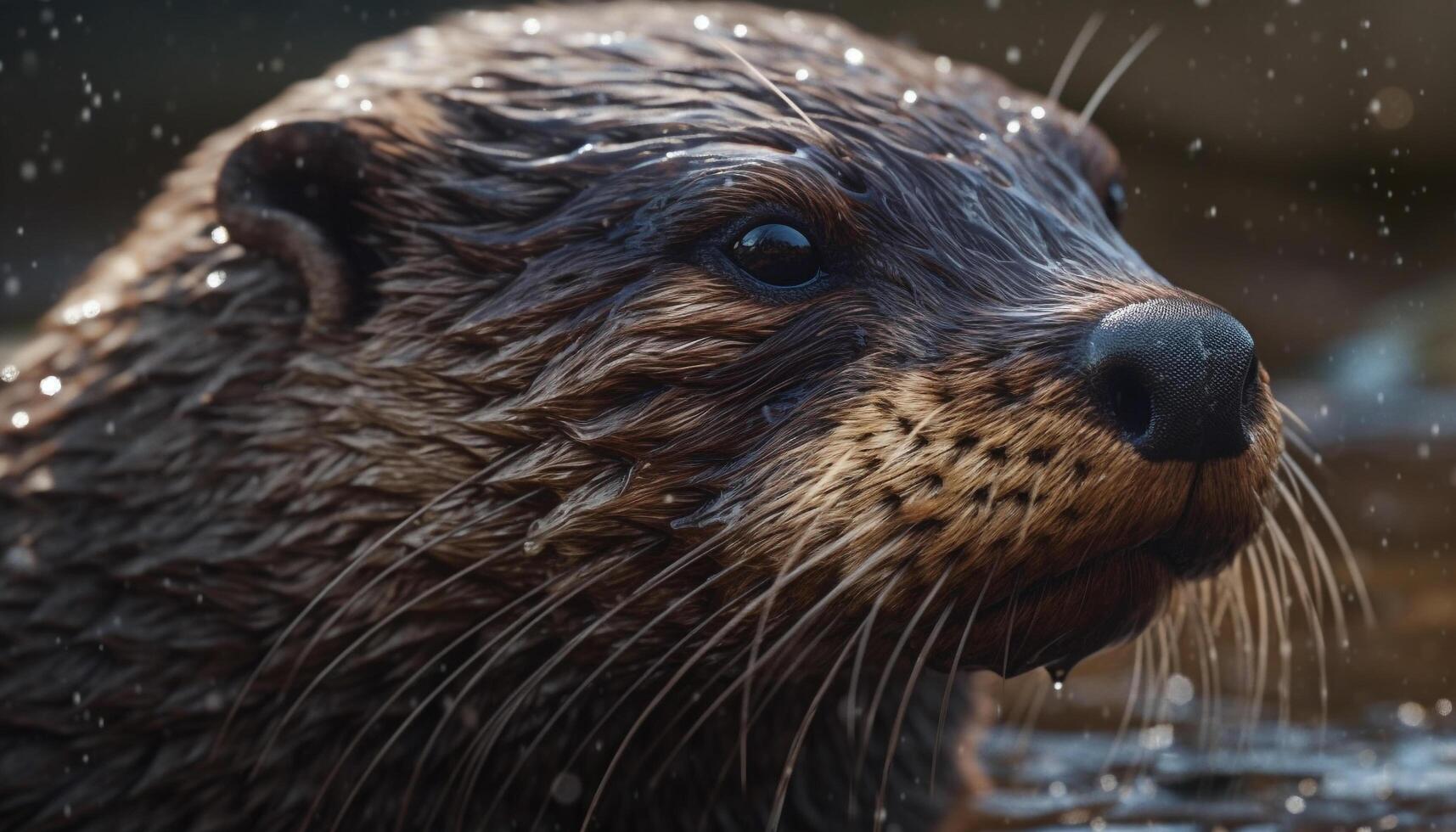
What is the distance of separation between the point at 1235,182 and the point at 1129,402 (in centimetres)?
651

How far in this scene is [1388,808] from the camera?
10.6ft

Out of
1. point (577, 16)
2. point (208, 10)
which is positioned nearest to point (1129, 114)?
point (208, 10)

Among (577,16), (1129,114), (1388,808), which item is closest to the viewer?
(577,16)

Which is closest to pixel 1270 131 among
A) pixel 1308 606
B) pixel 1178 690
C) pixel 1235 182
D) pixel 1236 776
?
pixel 1235 182

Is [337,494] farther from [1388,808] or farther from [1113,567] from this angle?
[1388,808]

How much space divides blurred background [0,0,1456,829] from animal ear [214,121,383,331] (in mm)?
2029

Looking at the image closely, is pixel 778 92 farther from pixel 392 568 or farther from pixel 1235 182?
pixel 1235 182

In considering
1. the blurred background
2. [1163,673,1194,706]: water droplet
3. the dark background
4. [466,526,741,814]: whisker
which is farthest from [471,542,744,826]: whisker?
the dark background

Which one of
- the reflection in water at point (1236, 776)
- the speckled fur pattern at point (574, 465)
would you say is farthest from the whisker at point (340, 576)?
the reflection in water at point (1236, 776)

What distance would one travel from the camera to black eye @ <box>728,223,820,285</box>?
2.23 m

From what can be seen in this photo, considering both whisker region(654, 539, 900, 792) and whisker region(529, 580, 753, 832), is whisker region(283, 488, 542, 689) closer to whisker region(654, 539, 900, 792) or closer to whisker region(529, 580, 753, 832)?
whisker region(529, 580, 753, 832)

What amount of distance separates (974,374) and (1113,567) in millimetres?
295

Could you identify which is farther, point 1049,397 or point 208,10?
point 208,10

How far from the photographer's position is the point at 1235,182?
26.7 feet
